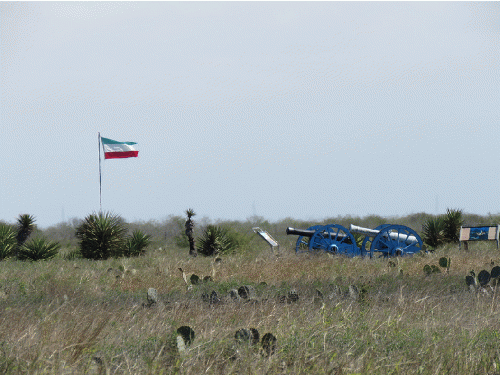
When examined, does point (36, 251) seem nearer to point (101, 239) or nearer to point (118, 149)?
point (101, 239)

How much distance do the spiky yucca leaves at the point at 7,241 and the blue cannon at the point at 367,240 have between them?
9347 millimetres

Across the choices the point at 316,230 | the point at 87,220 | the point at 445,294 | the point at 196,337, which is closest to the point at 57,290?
the point at 196,337

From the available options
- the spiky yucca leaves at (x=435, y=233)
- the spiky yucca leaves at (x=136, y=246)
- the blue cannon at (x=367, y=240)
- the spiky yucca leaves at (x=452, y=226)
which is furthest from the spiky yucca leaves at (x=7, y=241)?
the spiky yucca leaves at (x=452, y=226)

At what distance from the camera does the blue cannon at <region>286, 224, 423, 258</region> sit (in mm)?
13664

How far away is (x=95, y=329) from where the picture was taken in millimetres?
4254

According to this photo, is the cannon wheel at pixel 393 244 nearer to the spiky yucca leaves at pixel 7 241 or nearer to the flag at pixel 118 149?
the flag at pixel 118 149

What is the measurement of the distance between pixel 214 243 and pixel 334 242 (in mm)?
4356

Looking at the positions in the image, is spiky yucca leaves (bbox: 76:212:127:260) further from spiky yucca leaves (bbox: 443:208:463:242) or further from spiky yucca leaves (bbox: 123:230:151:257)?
spiky yucca leaves (bbox: 443:208:463:242)

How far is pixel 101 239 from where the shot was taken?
16422 mm

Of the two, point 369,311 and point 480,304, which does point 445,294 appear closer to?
point 480,304

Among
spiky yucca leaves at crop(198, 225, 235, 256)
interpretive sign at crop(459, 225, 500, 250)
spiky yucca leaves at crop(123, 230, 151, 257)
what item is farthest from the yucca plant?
interpretive sign at crop(459, 225, 500, 250)

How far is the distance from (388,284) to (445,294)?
42.2 inches

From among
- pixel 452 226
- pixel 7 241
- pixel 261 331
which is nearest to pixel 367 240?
pixel 452 226

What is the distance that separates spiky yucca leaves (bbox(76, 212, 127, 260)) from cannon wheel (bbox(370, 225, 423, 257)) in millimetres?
8315
